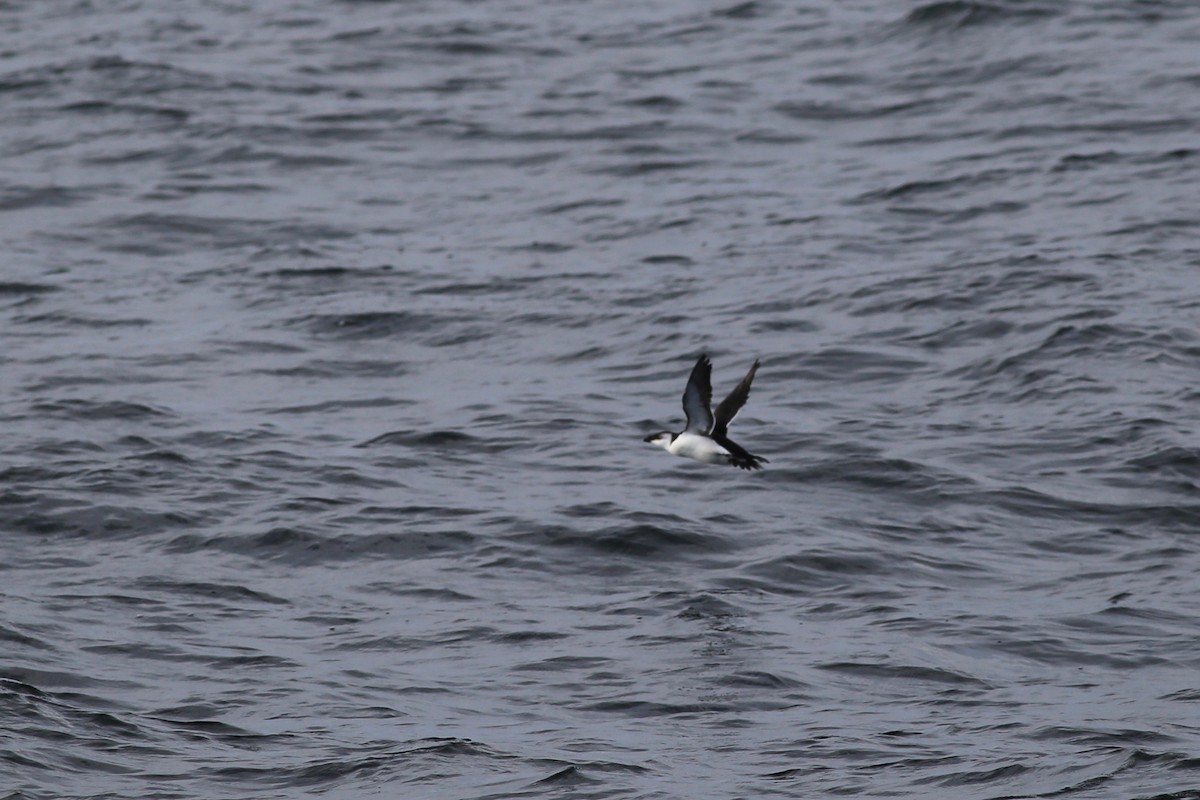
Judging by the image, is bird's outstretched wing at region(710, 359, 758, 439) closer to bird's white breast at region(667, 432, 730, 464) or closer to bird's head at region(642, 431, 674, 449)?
bird's white breast at region(667, 432, 730, 464)

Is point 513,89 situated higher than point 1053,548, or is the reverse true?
point 513,89

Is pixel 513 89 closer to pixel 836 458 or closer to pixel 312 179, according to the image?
pixel 312 179

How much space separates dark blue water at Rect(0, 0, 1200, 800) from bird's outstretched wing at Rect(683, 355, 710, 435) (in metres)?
1.28

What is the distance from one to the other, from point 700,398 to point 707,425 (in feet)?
0.94

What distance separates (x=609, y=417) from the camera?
16.2 meters

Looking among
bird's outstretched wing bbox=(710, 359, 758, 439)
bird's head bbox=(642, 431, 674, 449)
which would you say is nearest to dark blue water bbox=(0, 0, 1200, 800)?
bird's head bbox=(642, 431, 674, 449)

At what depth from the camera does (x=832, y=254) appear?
1961cm

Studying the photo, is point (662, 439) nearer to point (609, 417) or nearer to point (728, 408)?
point (728, 408)

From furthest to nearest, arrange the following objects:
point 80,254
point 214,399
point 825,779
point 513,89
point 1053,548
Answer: point 513,89 → point 80,254 → point 214,399 → point 1053,548 → point 825,779

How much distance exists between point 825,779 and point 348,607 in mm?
3997

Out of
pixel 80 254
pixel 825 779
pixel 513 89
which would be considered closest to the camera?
pixel 825 779

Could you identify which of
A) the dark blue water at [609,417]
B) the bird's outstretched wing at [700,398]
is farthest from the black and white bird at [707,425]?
the dark blue water at [609,417]

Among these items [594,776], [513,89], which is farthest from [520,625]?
[513,89]

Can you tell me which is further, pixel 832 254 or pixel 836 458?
pixel 832 254
